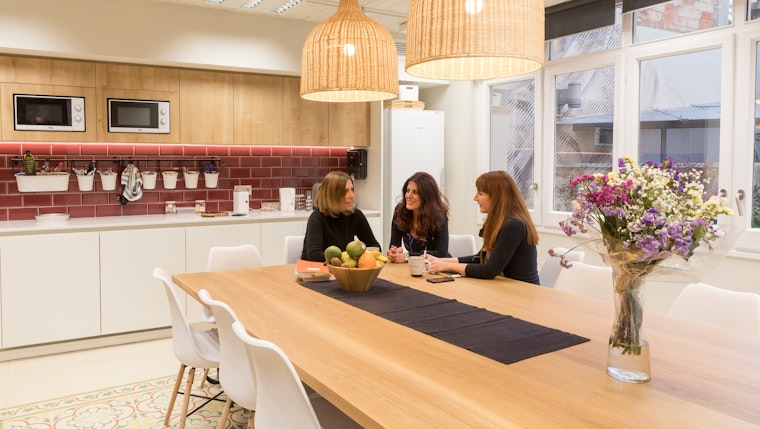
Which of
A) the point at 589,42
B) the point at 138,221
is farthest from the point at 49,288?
the point at 589,42

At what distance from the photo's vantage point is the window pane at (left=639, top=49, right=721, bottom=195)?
4051 millimetres

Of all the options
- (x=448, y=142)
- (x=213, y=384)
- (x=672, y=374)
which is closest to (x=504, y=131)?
(x=448, y=142)

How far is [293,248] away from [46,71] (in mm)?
2342

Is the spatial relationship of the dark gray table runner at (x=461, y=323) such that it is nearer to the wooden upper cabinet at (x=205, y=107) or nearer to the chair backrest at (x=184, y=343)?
the chair backrest at (x=184, y=343)

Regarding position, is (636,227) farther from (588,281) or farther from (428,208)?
(428,208)

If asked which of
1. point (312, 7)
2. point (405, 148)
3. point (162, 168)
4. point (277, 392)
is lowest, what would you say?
point (277, 392)

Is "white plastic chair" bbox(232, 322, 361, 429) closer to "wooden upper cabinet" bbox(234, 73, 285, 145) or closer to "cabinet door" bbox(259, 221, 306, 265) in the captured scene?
"cabinet door" bbox(259, 221, 306, 265)

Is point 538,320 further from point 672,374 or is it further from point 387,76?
point 387,76

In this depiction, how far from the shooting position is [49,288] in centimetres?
435

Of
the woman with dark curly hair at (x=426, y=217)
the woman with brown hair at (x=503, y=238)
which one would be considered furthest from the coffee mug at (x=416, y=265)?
the woman with dark curly hair at (x=426, y=217)

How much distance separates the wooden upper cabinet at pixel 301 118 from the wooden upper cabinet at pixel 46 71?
5.20ft

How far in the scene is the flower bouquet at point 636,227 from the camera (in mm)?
1527

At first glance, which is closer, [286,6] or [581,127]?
[286,6]

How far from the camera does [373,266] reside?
2.82 metres
